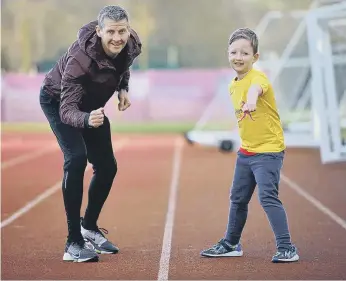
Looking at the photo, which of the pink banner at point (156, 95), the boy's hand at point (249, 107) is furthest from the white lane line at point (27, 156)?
the boy's hand at point (249, 107)

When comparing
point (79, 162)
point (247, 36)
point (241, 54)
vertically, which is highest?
point (247, 36)

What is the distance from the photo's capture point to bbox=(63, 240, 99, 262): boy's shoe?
7.10 metres

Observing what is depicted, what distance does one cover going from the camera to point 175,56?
4572cm

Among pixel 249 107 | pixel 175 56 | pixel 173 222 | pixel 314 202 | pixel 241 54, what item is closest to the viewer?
pixel 249 107

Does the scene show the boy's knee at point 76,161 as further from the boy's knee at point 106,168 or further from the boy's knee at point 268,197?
the boy's knee at point 268,197

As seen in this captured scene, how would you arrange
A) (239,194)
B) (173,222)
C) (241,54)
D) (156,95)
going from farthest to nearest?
(156,95), (173,222), (239,194), (241,54)

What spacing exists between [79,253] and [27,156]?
14.1 m

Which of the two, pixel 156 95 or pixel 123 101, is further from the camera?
pixel 156 95

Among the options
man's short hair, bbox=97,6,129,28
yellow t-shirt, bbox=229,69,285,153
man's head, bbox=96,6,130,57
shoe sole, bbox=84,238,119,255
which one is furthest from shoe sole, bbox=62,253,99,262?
man's short hair, bbox=97,6,129,28

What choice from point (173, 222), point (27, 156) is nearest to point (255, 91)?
point (173, 222)

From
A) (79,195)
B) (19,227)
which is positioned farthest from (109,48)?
(19,227)

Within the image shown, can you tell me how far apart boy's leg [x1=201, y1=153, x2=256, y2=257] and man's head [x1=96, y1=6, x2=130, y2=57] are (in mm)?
1164

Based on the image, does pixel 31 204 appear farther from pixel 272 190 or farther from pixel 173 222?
pixel 272 190

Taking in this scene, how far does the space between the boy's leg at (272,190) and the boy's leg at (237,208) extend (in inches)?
6.0
